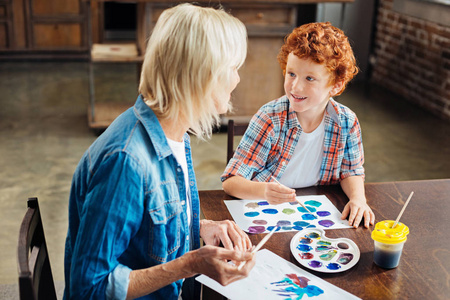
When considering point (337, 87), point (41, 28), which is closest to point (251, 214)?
point (337, 87)

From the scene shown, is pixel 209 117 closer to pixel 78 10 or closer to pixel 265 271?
pixel 265 271

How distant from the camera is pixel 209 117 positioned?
1.23 metres

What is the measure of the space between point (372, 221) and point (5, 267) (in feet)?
5.87

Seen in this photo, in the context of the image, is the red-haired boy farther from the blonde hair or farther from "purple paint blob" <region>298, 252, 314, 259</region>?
the blonde hair

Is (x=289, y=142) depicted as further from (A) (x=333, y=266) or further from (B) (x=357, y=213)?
(A) (x=333, y=266)

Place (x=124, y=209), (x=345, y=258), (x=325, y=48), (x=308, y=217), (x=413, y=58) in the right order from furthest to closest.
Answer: (x=413, y=58) → (x=325, y=48) → (x=308, y=217) → (x=345, y=258) → (x=124, y=209)

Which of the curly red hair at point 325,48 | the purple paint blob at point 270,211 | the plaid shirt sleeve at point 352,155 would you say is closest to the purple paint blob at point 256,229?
the purple paint blob at point 270,211

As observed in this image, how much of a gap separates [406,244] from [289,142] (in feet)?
1.74

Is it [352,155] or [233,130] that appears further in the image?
[233,130]

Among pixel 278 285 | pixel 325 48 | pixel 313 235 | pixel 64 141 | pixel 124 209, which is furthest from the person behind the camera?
pixel 64 141

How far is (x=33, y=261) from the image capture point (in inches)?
44.1

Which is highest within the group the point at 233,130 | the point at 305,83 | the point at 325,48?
the point at 325,48

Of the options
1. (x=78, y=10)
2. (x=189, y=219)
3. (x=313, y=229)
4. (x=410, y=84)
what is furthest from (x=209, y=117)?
(x=78, y=10)

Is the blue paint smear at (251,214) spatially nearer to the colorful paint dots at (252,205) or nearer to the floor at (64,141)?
the colorful paint dots at (252,205)
